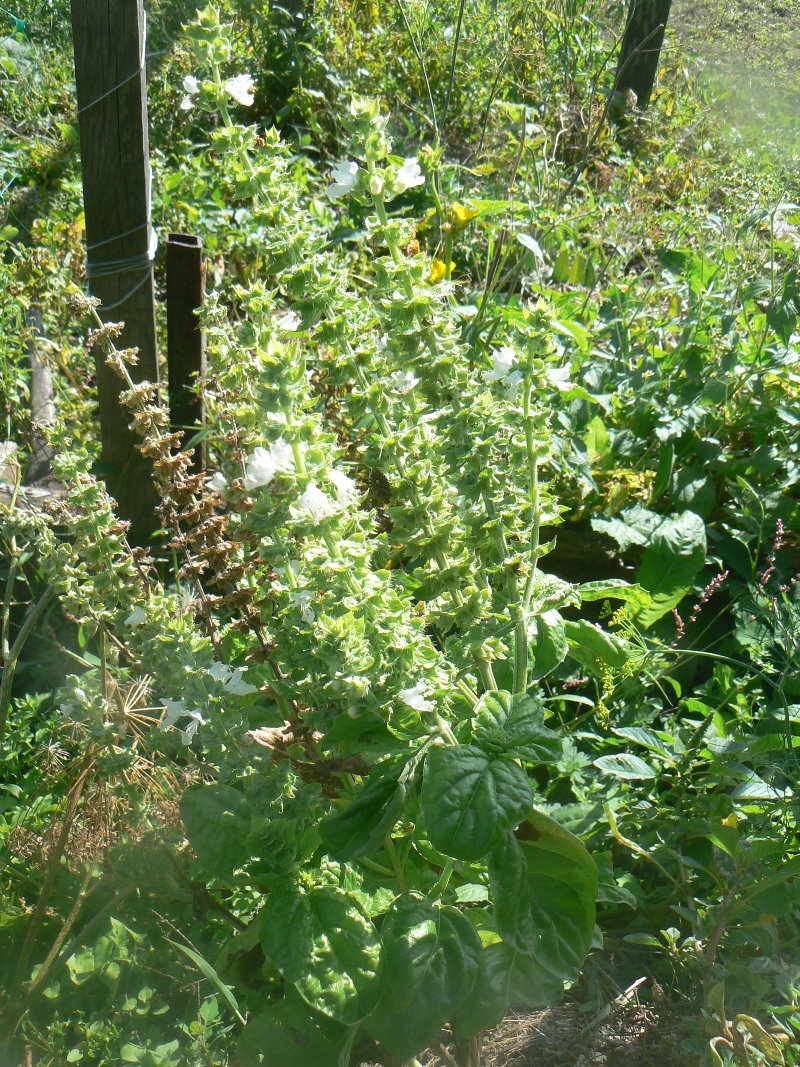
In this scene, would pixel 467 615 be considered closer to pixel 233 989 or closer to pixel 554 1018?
pixel 233 989

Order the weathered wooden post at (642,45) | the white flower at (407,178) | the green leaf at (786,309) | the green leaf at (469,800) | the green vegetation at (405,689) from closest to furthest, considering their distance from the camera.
Answer: the green leaf at (469,800) < the green vegetation at (405,689) < the white flower at (407,178) < the green leaf at (786,309) < the weathered wooden post at (642,45)

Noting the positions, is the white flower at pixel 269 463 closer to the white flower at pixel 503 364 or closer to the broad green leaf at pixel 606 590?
the white flower at pixel 503 364

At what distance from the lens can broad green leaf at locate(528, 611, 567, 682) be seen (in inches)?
61.7

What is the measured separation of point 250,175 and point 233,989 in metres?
1.23

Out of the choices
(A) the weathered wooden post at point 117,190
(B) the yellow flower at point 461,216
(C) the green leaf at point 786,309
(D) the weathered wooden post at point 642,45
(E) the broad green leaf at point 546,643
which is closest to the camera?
(E) the broad green leaf at point 546,643

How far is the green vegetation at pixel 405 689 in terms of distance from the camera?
126cm

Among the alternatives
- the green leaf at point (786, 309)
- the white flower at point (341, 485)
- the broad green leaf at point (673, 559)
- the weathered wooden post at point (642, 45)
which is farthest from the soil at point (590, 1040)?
the weathered wooden post at point (642, 45)

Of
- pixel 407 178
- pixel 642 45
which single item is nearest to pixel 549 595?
pixel 407 178

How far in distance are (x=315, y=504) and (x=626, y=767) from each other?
0.96 meters

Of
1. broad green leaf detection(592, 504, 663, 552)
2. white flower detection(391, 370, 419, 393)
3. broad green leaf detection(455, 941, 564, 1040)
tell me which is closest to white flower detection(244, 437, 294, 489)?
white flower detection(391, 370, 419, 393)

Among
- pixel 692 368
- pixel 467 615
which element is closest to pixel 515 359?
pixel 467 615

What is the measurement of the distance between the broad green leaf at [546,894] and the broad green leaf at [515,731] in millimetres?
103

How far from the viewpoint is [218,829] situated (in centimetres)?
133

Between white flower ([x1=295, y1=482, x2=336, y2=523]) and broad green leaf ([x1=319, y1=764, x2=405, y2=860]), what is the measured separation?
35 centimetres
